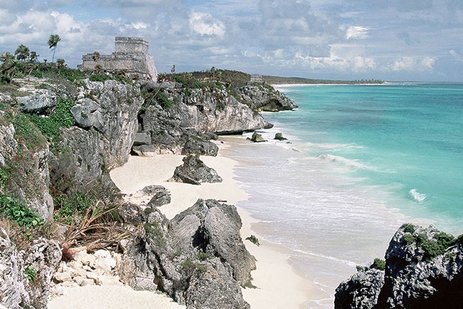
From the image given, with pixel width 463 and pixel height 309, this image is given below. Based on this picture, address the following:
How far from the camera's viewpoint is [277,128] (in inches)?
2174

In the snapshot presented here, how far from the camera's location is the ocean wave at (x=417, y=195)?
83.9ft

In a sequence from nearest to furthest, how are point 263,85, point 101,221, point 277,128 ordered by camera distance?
point 101,221, point 277,128, point 263,85

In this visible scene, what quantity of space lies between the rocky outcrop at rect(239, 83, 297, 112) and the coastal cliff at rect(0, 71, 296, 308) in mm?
46096

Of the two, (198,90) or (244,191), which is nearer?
(244,191)

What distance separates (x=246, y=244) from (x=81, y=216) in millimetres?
5594

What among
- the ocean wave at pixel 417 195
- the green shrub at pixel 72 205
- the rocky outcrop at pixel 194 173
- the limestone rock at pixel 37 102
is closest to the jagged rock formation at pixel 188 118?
the rocky outcrop at pixel 194 173

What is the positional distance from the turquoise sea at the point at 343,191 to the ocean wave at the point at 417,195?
5 centimetres

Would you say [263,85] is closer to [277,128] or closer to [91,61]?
[277,128]

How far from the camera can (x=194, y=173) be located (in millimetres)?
26422

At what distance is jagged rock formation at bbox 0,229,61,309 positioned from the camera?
25.8 feet

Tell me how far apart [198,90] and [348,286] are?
37165 mm

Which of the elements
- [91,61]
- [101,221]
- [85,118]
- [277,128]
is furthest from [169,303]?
[277,128]

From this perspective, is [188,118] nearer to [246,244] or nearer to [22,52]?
[22,52]

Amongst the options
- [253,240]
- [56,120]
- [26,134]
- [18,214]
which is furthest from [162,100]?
[18,214]
